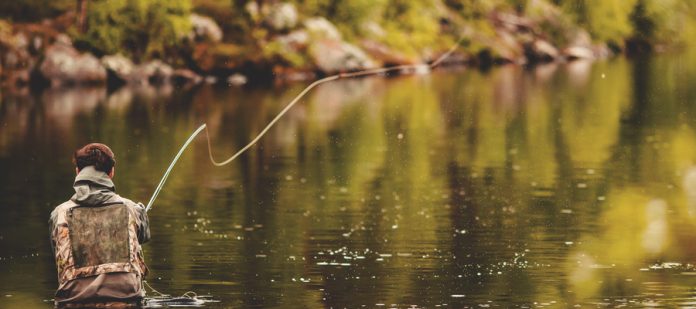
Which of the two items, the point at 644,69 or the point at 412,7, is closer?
the point at 644,69

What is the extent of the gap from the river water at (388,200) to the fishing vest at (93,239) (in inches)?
96.7

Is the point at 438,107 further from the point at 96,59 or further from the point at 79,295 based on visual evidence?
the point at 79,295

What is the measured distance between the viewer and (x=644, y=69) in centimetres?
6712

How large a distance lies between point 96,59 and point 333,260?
138 feet

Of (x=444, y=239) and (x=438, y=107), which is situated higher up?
(x=438, y=107)

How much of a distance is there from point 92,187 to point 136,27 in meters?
47.9

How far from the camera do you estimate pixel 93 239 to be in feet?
36.3

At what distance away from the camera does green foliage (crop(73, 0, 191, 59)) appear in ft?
188

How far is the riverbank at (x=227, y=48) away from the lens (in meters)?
55.2

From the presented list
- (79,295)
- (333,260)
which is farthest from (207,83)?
(79,295)

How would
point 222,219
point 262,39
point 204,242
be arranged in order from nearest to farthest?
point 204,242 < point 222,219 < point 262,39

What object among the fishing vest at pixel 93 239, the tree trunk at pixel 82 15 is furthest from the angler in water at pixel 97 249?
the tree trunk at pixel 82 15

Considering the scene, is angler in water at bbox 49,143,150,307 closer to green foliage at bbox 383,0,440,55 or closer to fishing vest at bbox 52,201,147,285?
fishing vest at bbox 52,201,147,285

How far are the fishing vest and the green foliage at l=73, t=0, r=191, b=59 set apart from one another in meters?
46.8
